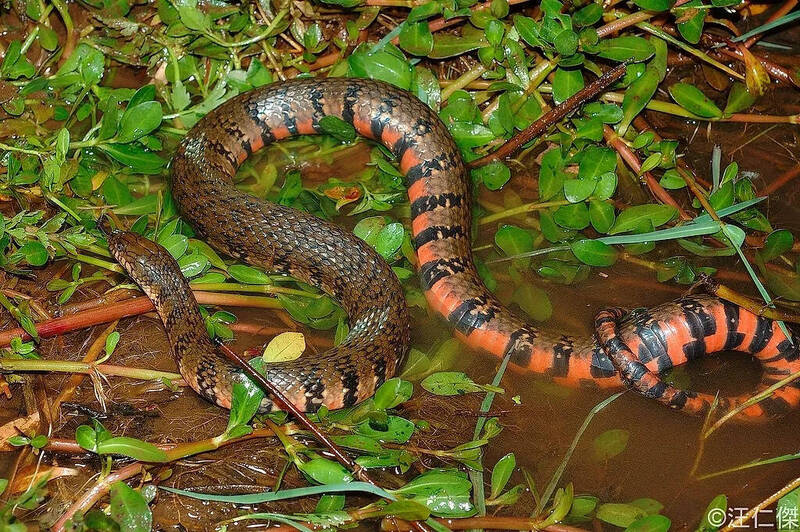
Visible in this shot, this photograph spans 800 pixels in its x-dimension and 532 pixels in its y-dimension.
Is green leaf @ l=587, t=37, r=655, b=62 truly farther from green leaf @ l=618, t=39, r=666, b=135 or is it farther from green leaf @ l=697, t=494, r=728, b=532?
green leaf @ l=697, t=494, r=728, b=532

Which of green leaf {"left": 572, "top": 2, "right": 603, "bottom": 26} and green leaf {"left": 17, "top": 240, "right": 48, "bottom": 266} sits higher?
green leaf {"left": 572, "top": 2, "right": 603, "bottom": 26}

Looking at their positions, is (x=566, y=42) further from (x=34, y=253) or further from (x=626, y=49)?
(x=34, y=253)

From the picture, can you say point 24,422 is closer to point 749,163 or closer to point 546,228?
point 546,228

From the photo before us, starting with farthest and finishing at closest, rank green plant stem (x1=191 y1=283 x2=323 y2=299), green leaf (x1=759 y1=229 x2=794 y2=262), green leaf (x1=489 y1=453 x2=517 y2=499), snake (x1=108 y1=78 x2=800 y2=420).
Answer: green plant stem (x1=191 y1=283 x2=323 y2=299) → green leaf (x1=759 y1=229 x2=794 y2=262) → snake (x1=108 y1=78 x2=800 y2=420) → green leaf (x1=489 y1=453 x2=517 y2=499)

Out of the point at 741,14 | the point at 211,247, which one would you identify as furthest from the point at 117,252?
the point at 741,14

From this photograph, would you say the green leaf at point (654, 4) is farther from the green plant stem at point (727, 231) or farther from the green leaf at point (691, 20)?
the green plant stem at point (727, 231)

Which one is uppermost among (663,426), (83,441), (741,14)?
(741,14)

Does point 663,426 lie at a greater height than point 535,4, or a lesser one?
lesser

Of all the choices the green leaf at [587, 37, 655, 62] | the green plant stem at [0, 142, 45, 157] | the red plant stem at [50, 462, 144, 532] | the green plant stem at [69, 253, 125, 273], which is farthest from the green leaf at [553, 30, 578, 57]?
the red plant stem at [50, 462, 144, 532]
